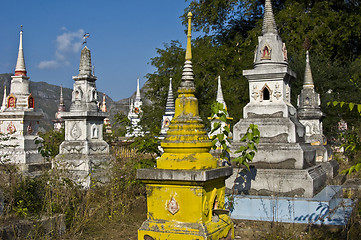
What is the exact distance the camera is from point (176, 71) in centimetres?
3025

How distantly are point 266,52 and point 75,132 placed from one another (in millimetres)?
6362

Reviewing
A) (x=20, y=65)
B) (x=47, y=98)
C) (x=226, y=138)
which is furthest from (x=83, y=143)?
(x=47, y=98)

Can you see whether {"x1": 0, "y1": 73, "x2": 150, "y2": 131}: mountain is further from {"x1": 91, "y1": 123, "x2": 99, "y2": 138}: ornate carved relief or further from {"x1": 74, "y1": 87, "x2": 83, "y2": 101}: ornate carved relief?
{"x1": 91, "y1": 123, "x2": 99, "y2": 138}: ornate carved relief

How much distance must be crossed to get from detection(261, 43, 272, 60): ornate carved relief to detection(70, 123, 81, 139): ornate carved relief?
241 inches

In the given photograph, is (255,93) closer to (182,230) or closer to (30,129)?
(182,230)

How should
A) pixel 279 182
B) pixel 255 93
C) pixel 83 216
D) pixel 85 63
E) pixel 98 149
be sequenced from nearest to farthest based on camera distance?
pixel 83 216 → pixel 279 182 → pixel 255 93 → pixel 98 149 → pixel 85 63

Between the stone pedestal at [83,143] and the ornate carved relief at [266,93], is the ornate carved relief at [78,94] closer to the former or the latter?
the stone pedestal at [83,143]

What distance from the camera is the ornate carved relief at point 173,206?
4.79 m

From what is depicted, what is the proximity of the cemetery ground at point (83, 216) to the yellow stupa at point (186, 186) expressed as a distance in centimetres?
203

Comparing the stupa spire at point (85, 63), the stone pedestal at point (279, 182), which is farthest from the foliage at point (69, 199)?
the stupa spire at point (85, 63)

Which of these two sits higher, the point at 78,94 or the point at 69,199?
the point at 78,94

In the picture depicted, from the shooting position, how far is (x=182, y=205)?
15.6ft

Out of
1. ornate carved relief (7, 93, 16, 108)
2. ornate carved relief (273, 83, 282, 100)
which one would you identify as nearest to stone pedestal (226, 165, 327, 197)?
ornate carved relief (273, 83, 282, 100)

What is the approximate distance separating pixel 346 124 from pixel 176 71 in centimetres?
1288
